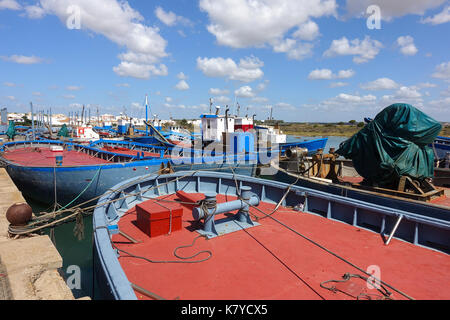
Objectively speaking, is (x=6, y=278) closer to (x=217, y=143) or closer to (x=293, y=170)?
(x=293, y=170)

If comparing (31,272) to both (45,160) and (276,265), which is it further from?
(45,160)

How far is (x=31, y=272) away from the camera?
4098mm

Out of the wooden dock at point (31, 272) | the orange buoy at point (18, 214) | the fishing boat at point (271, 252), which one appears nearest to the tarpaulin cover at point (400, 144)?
the fishing boat at point (271, 252)

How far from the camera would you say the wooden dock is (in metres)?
3.64

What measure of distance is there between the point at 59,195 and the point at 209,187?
32.5 ft

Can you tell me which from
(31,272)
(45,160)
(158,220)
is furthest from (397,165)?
(45,160)

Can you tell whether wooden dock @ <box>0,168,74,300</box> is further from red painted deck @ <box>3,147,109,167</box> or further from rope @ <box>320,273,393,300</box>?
red painted deck @ <box>3,147,109,167</box>

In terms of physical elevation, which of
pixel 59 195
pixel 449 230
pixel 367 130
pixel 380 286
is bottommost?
pixel 59 195

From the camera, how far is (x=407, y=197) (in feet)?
30.3

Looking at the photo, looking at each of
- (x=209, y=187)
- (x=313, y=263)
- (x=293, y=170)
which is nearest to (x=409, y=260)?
(x=313, y=263)

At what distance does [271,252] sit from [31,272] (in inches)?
163

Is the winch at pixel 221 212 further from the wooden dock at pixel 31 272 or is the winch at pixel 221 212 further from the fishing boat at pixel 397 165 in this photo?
the fishing boat at pixel 397 165

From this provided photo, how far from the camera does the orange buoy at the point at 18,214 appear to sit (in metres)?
5.41

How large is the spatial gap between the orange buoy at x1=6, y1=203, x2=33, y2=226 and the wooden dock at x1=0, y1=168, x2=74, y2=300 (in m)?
0.55
